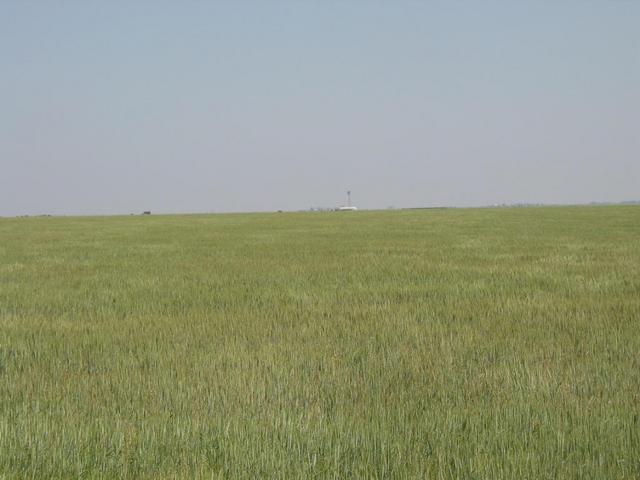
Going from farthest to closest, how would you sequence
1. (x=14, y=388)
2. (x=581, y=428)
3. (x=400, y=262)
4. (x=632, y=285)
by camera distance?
(x=400, y=262), (x=632, y=285), (x=14, y=388), (x=581, y=428)

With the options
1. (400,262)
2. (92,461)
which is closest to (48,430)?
(92,461)

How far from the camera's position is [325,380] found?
536 centimetres

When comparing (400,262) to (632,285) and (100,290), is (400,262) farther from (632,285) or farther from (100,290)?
(100,290)

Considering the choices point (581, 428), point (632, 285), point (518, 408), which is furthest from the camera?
point (632, 285)

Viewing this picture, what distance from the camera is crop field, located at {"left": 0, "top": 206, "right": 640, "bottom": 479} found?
3625 mm

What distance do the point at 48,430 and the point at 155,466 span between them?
106 cm

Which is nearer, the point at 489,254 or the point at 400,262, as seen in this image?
the point at 400,262

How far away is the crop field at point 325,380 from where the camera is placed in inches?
143

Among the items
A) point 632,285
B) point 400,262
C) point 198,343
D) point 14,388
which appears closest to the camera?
point 14,388

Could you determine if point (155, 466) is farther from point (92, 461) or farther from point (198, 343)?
point (198, 343)

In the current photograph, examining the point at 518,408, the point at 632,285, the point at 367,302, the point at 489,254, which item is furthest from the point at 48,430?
the point at 489,254

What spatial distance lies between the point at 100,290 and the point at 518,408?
954 cm

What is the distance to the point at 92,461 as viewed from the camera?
3.69 metres

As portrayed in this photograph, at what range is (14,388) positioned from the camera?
5355 mm
